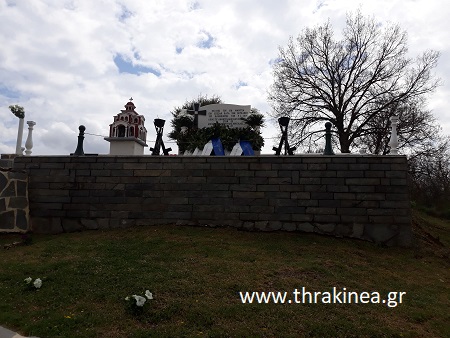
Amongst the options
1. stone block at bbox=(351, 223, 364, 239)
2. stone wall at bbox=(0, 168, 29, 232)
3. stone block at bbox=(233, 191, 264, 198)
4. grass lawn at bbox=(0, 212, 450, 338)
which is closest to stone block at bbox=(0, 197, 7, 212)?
stone wall at bbox=(0, 168, 29, 232)

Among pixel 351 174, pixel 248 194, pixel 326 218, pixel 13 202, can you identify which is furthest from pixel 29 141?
pixel 351 174

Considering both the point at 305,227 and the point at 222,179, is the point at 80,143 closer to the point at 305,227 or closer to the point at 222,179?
the point at 222,179

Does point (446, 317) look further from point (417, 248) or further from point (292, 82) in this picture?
point (292, 82)

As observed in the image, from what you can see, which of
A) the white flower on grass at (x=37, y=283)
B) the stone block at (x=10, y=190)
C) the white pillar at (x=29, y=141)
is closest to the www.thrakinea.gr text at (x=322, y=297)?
the white flower on grass at (x=37, y=283)

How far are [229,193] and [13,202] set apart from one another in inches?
174

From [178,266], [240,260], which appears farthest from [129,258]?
[240,260]

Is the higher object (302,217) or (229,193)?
(229,193)

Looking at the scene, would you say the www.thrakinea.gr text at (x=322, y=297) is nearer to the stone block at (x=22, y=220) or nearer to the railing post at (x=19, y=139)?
the stone block at (x=22, y=220)

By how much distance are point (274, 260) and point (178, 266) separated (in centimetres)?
144

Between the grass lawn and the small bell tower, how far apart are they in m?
5.52

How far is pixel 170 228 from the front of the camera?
Result: 6.93 metres

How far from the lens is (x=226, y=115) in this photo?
30.5 ft

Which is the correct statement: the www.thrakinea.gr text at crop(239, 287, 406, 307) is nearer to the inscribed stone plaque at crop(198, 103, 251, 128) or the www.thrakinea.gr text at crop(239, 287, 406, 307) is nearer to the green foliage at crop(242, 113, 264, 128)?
the green foliage at crop(242, 113, 264, 128)

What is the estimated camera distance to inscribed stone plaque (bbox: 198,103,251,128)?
920cm
